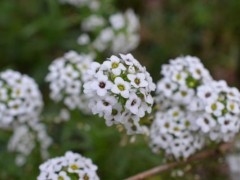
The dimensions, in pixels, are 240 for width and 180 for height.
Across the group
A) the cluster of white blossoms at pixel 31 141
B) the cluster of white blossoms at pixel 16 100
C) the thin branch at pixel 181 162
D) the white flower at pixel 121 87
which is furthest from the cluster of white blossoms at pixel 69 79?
the white flower at pixel 121 87

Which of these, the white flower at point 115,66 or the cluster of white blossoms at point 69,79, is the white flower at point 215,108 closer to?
the white flower at point 115,66

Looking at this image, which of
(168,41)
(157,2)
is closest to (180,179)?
(168,41)

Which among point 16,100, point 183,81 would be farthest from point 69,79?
point 183,81

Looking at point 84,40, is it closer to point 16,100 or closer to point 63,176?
point 16,100

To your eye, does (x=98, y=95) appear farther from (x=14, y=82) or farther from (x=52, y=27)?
(x=52, y=27)

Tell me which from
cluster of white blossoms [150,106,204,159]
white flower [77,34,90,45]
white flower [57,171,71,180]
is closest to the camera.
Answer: white flower [57,171,71,180]

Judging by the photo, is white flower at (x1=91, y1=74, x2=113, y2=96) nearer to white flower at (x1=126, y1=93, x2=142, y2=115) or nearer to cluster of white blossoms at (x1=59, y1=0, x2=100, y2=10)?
white flower at (x1=126, y1=93, x2=142, y2=115)

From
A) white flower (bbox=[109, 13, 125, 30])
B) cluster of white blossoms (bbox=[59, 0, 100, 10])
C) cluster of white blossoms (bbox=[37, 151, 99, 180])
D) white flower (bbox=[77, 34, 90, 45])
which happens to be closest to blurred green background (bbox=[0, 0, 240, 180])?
cluster of white blossoms (bbox=[59, 0, 100, 10])
